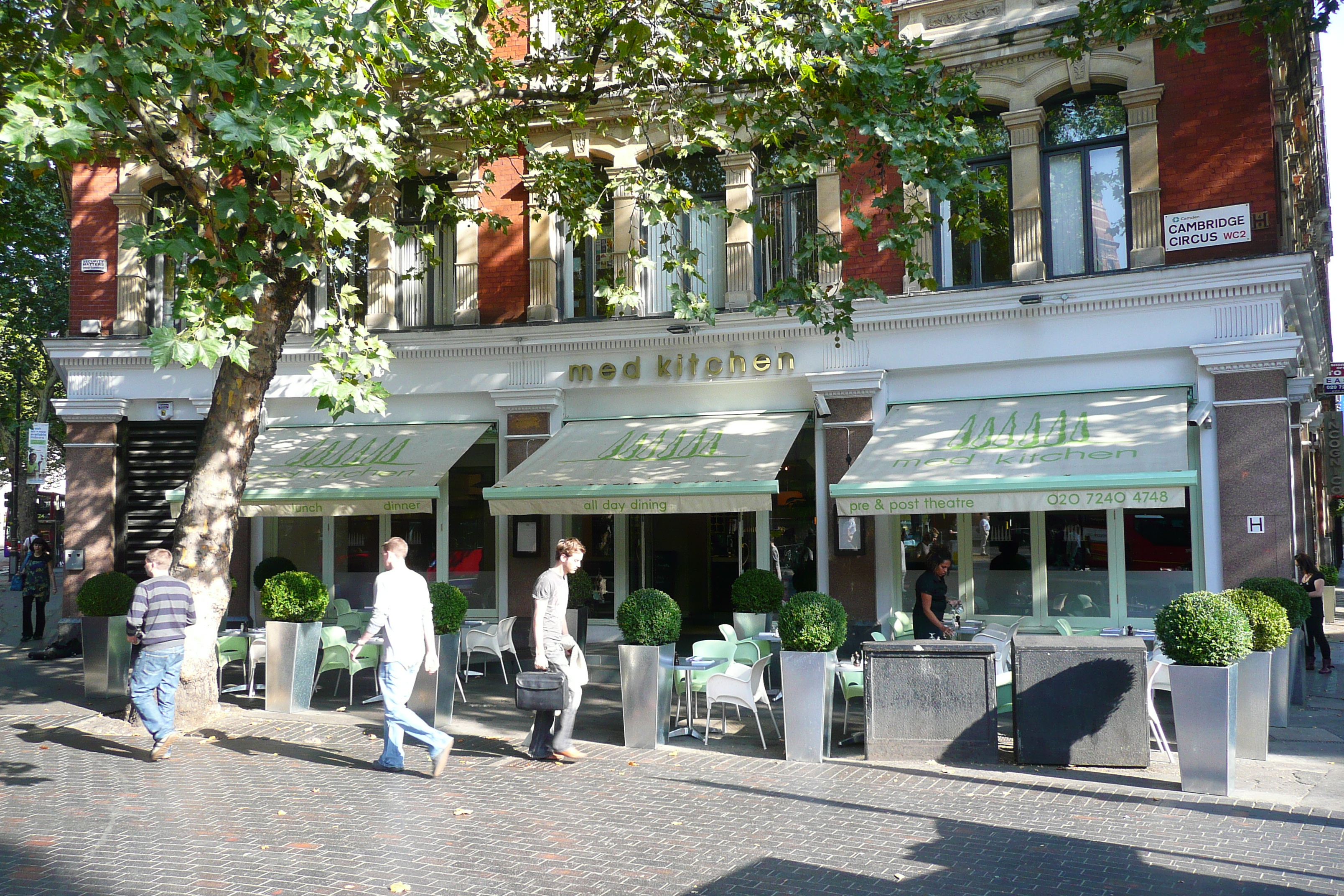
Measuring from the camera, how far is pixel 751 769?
8.11 metres

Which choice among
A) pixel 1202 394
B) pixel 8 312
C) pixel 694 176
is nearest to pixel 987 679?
pixel 1202 394

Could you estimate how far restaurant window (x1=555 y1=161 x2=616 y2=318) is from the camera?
1547 cm

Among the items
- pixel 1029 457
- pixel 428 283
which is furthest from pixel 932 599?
pixel 428 283

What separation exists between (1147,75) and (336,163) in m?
9.68

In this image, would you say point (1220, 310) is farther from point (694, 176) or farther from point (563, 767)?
point (563, 767)

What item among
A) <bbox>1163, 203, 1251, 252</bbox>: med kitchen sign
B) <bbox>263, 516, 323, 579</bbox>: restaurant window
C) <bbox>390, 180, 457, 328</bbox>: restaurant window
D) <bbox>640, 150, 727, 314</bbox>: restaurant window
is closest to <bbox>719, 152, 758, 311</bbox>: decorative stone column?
Answer: <bbox>640, 150, 727, 314</bbox>: restaurant window

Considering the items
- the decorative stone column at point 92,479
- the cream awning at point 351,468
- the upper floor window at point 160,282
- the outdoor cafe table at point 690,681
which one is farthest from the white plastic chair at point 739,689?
the upper floor window at point 160,282

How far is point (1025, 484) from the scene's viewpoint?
1115 cm

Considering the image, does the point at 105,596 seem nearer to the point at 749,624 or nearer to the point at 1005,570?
the point at 749,624

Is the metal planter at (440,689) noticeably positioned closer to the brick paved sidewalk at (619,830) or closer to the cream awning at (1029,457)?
the brick paved sidewalk at (619,830)

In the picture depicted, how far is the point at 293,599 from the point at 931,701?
632 centimetres

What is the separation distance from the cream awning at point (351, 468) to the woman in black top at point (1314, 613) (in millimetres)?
10544

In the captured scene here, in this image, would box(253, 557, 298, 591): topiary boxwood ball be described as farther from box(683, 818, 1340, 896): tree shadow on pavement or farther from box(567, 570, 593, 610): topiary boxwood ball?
box(683, 818, 1340, 896): tree shadow on pavement

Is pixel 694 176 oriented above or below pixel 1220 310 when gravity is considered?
above
